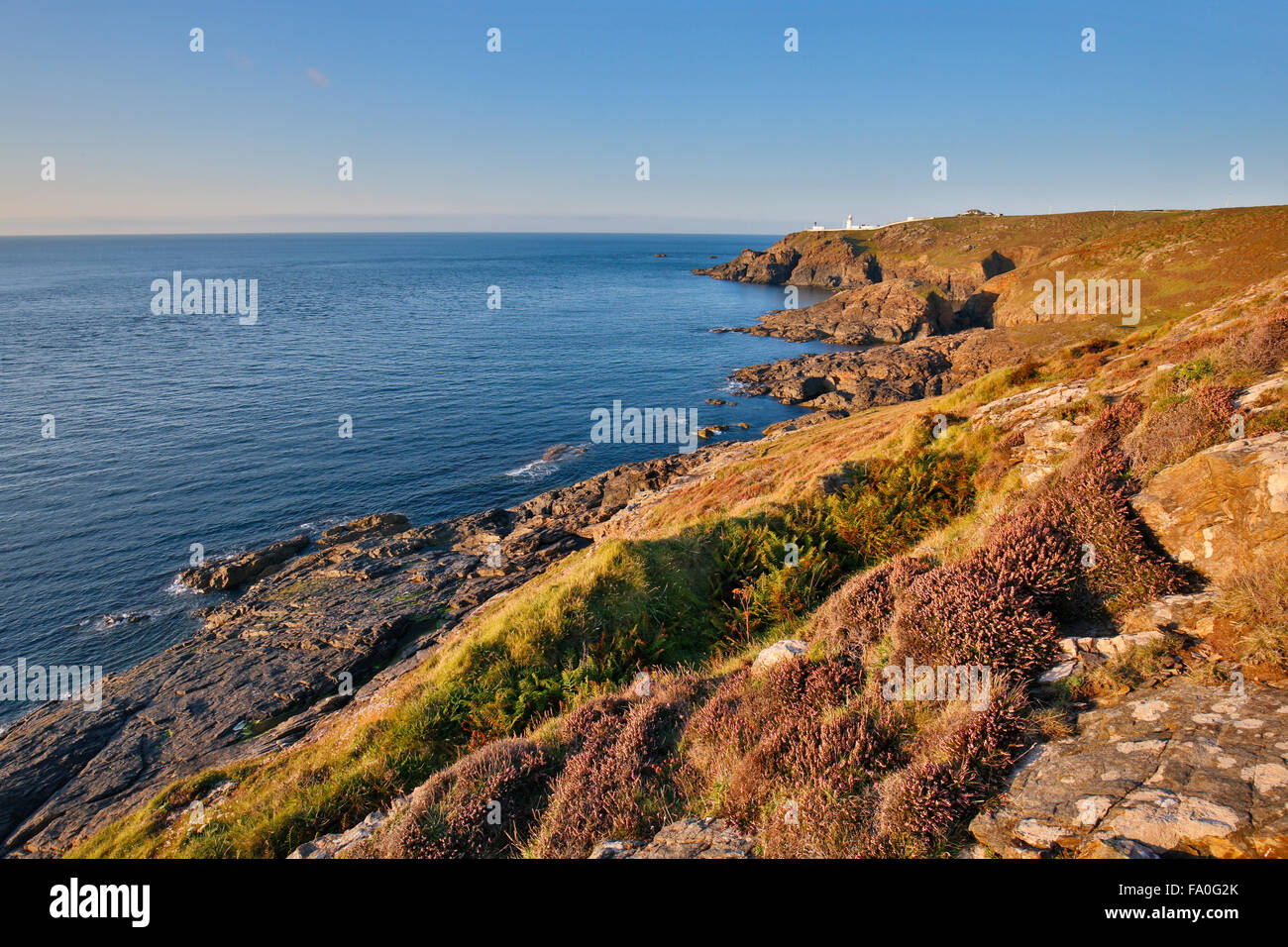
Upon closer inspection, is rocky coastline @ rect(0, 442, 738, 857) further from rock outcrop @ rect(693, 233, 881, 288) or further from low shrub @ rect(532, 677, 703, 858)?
rock outcrop @ rect(693, 233, 881, 288)

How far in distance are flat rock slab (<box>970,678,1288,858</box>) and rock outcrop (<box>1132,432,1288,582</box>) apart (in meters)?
1.97

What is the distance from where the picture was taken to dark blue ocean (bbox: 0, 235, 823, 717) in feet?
103

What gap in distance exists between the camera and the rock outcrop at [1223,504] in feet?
20.0

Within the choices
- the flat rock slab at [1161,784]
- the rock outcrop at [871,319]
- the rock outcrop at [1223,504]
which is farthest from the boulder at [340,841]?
the rock outcrop at [871,319]

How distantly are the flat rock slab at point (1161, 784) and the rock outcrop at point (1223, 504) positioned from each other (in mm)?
1970

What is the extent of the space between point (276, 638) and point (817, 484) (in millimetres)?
22870

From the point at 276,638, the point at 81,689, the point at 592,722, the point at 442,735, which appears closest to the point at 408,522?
the point at 276,638

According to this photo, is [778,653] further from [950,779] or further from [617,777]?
[950,779]

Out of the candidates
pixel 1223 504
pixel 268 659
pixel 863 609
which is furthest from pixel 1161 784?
pixel 268 659

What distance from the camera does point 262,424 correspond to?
51969mm

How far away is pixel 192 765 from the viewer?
1805cm

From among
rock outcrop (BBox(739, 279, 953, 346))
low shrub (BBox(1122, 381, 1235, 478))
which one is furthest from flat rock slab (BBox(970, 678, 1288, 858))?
rock outcrop (BBox(739, 279, 953, 346))

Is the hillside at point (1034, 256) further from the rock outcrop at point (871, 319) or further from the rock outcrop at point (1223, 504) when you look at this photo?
the rock outcrop at point (1223, 504)

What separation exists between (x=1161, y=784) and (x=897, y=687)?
7.61ft
